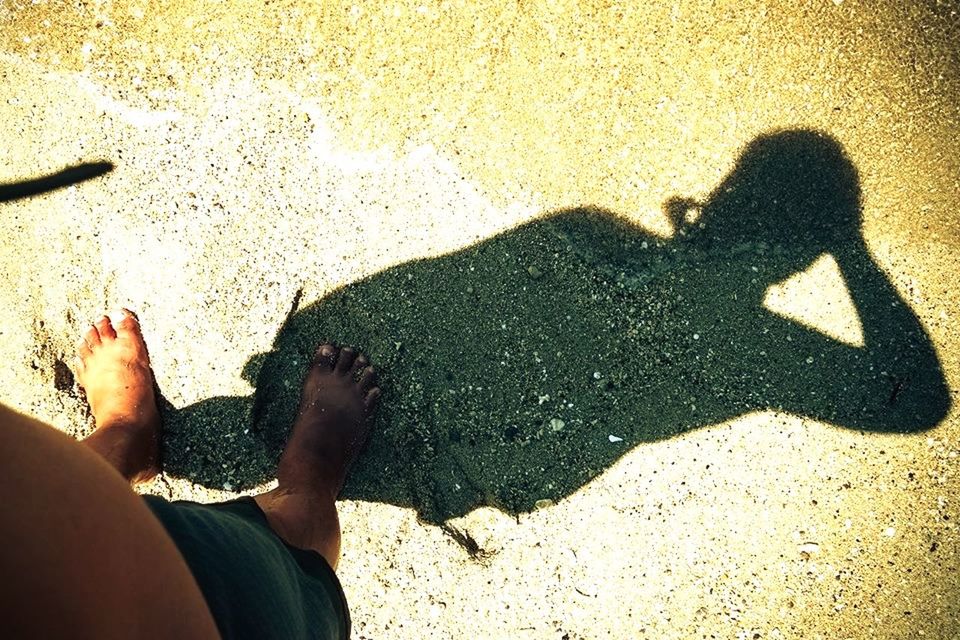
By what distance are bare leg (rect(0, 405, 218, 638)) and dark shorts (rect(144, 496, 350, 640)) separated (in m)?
0.20

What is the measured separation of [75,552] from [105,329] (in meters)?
1.49

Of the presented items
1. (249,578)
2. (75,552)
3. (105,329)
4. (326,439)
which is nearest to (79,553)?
(75,552)

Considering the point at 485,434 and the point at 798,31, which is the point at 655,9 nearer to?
the point at 798,31

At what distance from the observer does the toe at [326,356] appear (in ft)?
6.87

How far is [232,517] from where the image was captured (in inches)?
58.5

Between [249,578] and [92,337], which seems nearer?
[249,578]

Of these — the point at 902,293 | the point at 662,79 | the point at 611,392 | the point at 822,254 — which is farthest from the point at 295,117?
the point at 902,293

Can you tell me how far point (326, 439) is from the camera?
203cm

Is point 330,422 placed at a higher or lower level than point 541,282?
lower

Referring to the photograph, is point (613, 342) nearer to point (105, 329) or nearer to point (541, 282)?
point (541, 282)

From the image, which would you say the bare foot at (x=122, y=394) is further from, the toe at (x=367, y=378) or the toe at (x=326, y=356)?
the toe at (x=367, y=378)

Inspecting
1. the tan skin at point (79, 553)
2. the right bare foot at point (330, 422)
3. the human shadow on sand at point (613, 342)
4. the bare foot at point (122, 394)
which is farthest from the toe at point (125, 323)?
the tan skin at point (79, 553)

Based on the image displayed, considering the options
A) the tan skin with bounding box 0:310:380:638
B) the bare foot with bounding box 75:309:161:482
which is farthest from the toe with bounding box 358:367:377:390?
the tan skin with bounding box 0:310:380:638

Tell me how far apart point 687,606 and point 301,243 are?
179 cm
